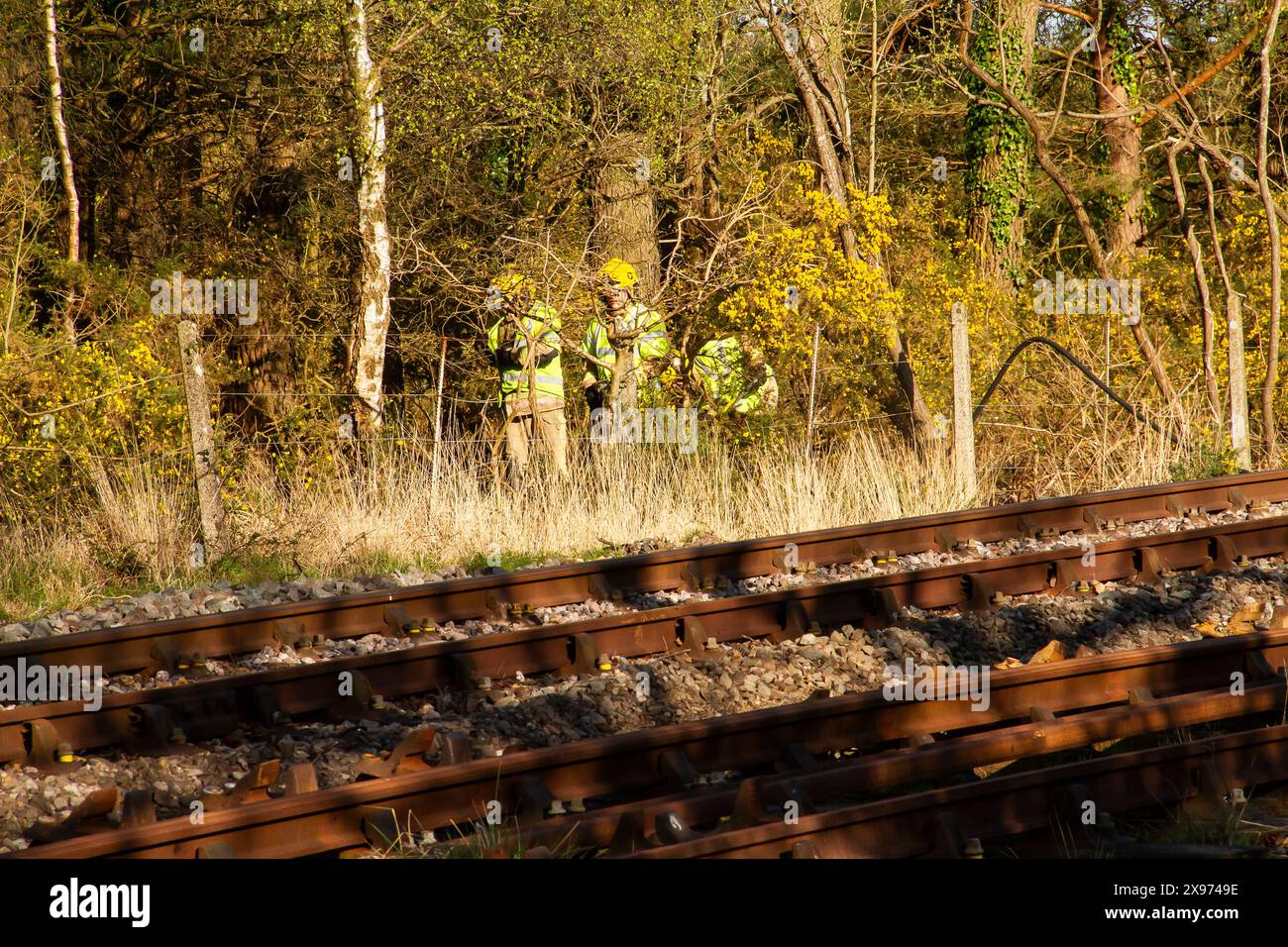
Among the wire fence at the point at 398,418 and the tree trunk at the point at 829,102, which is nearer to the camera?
the wire fence at the point at 398,418

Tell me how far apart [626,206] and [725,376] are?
2.89 meters

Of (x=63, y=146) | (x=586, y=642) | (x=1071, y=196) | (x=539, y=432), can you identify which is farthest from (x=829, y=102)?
(x=586, y=642)

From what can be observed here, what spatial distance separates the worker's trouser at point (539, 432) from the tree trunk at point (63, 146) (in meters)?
4.94

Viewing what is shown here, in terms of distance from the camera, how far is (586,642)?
6.99 metres

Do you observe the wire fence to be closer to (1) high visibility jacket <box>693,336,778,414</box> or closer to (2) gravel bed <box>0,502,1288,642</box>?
(1) high visibility jacket <box>693,336,778,414</box>

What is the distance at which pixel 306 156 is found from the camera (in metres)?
17.8

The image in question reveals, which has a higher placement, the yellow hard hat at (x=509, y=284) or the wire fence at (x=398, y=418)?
the yellow hard hat at (x=509, y=284)

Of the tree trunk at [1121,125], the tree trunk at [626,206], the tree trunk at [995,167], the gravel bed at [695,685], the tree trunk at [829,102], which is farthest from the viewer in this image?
the tree trunk at [995,167]

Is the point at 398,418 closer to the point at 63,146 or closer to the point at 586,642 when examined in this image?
the point at 63,146

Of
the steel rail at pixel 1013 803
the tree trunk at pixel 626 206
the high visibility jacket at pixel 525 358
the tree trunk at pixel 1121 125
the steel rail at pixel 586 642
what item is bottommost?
the steel rail at pixel 1013 803

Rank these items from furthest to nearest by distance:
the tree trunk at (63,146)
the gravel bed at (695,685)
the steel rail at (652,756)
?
the tree trunk at (63,146)
the gravel bed at (695,685)
the steel rail at (652,756)

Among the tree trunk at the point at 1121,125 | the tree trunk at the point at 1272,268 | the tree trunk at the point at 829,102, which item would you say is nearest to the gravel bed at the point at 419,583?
the tree trunk at the point at 1272,268

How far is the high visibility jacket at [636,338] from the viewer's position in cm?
1519

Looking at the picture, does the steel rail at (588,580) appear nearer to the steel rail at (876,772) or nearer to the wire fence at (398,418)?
the steel rail at (876,772)
